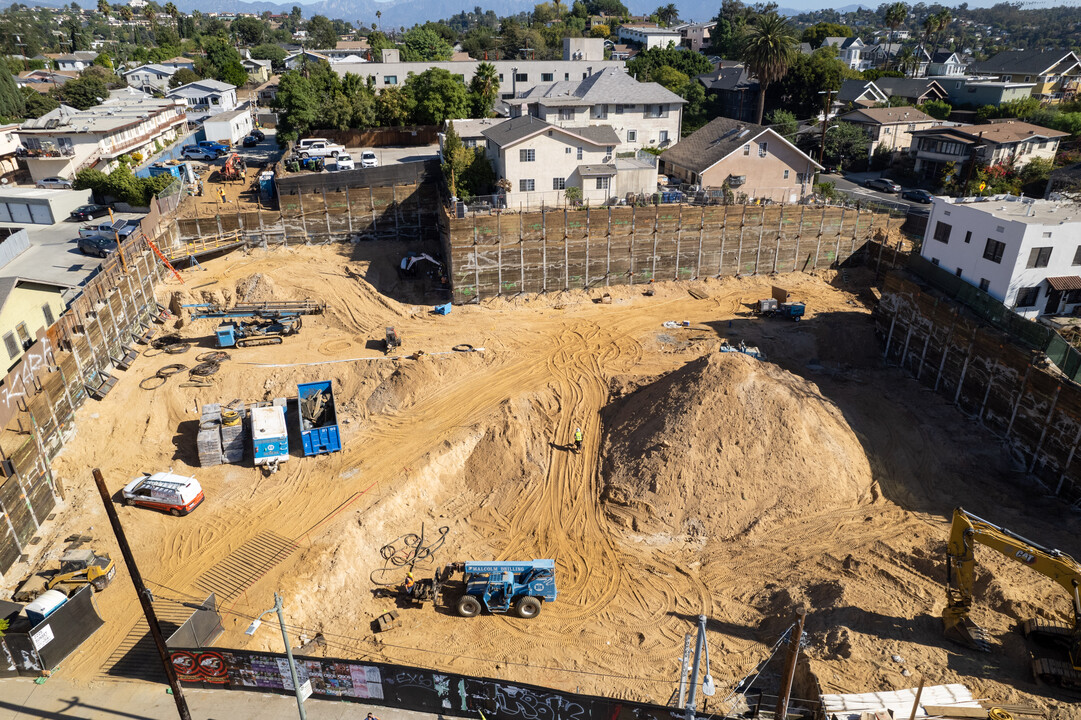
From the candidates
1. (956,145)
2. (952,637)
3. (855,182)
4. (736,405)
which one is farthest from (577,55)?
(952,637)

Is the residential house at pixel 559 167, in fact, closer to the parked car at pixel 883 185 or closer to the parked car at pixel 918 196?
the parked car at pixel 918 196

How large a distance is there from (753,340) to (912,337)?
30.6 ft

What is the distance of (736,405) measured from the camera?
30.7 metres

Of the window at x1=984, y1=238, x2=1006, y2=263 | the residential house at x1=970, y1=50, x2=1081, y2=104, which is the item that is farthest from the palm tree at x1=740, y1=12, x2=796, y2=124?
the residential house at x1=970, y1=50, x2=1081, y2=104

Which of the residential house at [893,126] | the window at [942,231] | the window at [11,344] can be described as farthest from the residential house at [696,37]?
the window at [11,344]

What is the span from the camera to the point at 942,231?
4059 centimetres

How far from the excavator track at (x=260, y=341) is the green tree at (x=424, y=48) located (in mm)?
92793

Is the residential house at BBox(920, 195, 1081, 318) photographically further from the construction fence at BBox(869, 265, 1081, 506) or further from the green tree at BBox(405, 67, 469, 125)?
the green tree at BBox(405, 67, 469, 125)

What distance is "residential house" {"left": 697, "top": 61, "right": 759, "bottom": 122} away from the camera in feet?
302

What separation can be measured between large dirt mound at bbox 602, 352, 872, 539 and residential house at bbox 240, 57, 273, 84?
14087 centimetres

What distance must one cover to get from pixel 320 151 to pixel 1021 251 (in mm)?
54717

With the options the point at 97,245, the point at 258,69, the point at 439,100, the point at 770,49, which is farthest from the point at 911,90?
the point at 258,69

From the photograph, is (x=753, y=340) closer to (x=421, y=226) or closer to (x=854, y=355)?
(x=854, y=355)

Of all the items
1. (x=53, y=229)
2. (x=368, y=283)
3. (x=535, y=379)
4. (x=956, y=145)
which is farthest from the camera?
(x=956, y=145)
